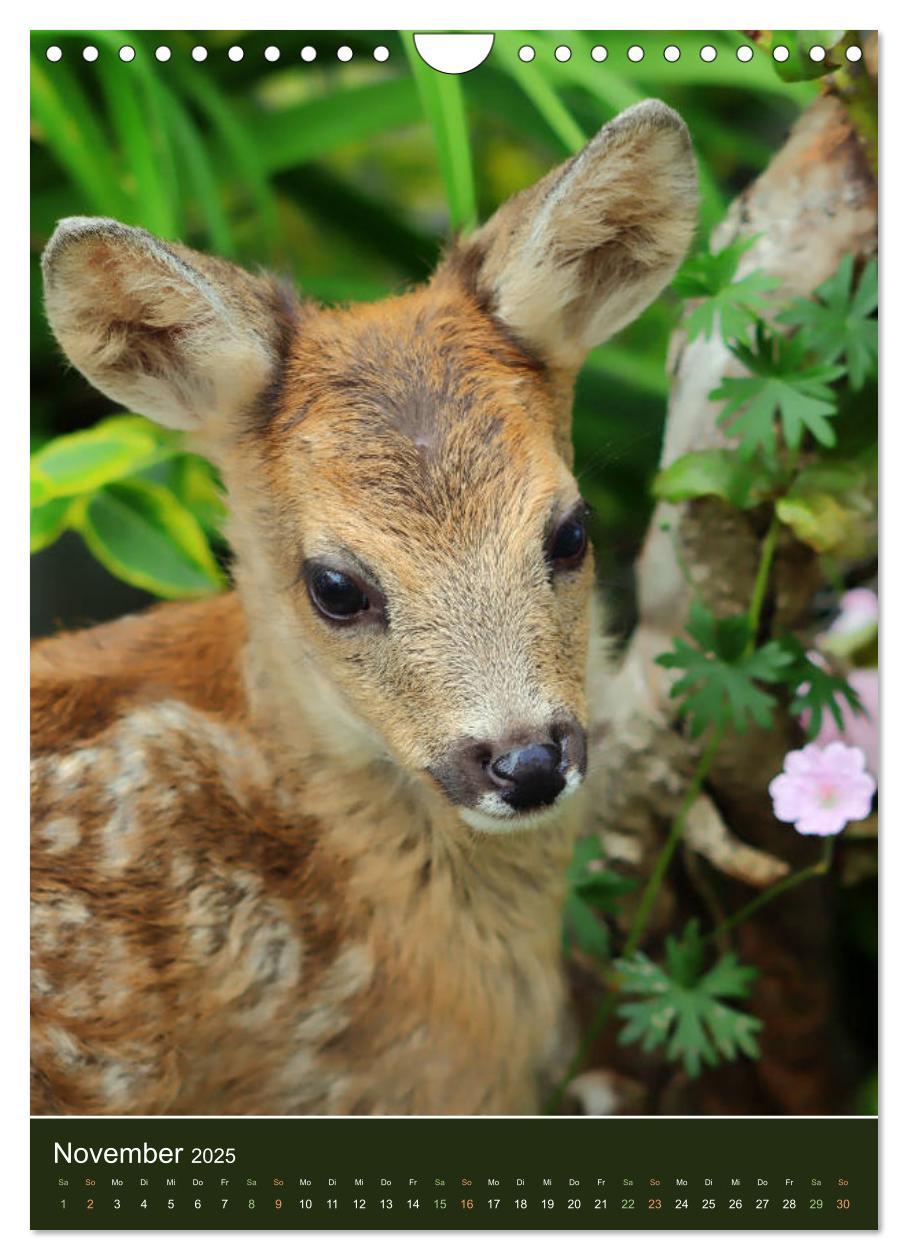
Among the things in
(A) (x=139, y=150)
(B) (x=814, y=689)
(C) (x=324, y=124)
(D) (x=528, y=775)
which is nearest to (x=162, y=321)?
(A) (x=139, y=150)

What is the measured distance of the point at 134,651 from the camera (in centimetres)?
209

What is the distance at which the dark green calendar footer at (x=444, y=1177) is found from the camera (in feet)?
6.04

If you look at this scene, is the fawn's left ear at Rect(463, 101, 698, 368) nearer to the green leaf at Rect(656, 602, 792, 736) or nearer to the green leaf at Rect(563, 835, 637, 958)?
the green leaf at Rect(656, 602, 792, 736)

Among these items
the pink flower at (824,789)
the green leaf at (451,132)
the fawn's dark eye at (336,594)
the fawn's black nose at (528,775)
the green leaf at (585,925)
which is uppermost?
the green leaf at (451,132)

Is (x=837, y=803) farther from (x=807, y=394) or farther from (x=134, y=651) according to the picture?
(x=134, y=651)

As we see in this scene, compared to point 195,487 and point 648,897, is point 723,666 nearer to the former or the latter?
point 648,897

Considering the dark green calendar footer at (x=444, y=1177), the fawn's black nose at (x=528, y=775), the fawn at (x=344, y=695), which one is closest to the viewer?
the fawn's black nose at (x=528, y=775)

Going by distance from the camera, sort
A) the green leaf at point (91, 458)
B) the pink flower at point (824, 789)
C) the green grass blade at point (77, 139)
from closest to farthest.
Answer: the pink flower at point (824, 789), the green grass blade at point (77, 139), the green leaf at point (91, 458)

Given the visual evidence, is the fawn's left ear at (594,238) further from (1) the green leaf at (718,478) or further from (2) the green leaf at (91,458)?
(2) the green leaf at (91,458)

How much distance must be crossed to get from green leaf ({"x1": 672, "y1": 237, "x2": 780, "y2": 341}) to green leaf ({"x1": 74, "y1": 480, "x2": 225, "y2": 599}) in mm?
857

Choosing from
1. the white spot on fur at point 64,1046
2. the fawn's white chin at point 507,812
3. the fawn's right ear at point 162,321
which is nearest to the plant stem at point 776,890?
the fawn's white chin at point 507,812

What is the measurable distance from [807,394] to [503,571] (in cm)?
54

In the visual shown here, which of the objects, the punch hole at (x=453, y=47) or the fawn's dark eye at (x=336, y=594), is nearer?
the fawn's dark eye at (x=336, y=594)

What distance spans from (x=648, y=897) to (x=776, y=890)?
18 cm
